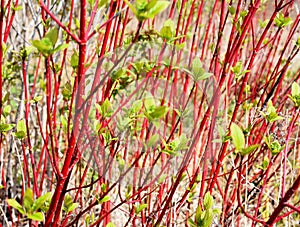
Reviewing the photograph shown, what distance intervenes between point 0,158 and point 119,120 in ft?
2.29

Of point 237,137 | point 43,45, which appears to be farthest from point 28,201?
point 237,137

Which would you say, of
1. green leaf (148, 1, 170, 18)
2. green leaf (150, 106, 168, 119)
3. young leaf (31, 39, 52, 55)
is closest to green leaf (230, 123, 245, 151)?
green leaf (150, 106, 168, 119)

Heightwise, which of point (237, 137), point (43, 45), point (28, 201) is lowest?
point (28, 201)

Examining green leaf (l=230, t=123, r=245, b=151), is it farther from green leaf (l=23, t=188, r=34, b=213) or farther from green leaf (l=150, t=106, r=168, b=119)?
green leaf (l=23, t=188, r=34, b=213)

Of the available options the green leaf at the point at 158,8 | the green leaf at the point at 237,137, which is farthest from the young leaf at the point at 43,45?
the green leaf at the point at 237,137

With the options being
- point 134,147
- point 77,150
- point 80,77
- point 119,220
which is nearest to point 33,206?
point 77,150

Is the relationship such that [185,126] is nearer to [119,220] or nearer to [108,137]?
[108,137]

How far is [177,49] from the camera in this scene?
4.30ft

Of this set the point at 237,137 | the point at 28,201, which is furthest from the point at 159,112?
the point at 28,201

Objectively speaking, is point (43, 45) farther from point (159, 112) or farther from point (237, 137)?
point (237, 137)

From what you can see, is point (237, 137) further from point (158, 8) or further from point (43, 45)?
point (43, 45)

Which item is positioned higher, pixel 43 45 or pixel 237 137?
pixel 43 45

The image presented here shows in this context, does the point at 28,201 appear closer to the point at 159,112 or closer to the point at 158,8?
the point at 159,112

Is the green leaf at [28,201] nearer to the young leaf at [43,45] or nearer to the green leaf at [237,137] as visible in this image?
the young leaf at [43,45]
